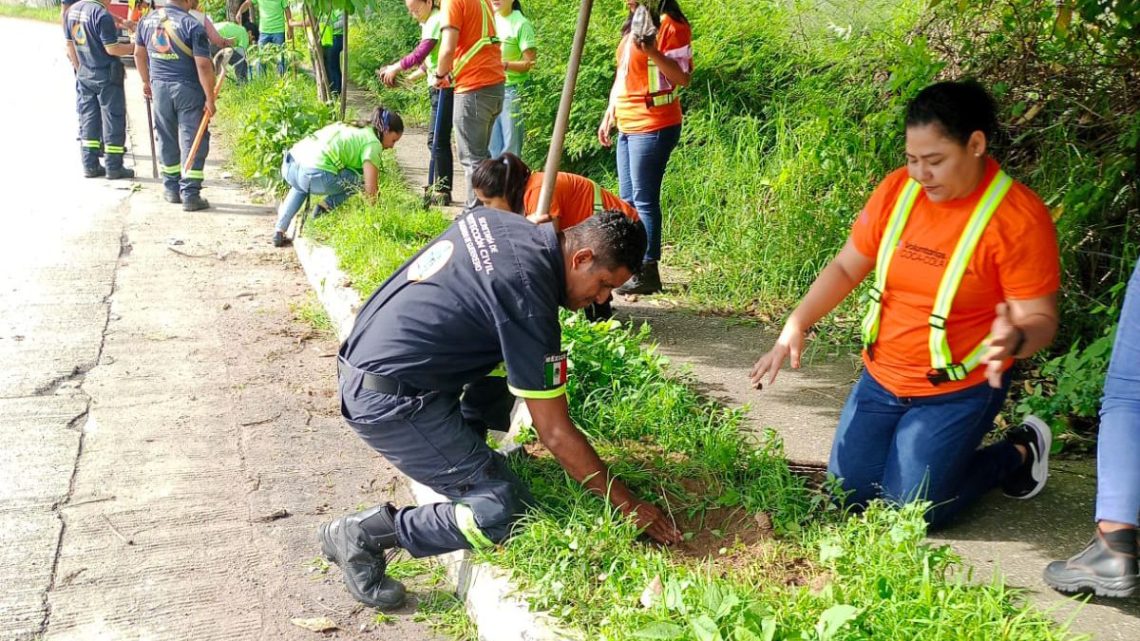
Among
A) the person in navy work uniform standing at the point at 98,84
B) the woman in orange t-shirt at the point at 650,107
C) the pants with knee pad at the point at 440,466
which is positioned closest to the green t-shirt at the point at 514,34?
the woman in orange t-shirt at the point at 650,107

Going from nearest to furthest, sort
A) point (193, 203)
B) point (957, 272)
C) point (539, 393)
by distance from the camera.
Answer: point (539, 393) < point (957, 272) < point (193, 203)

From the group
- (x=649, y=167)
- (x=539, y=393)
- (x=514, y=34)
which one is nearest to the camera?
(x=539, y=393)

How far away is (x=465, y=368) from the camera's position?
11.5ft

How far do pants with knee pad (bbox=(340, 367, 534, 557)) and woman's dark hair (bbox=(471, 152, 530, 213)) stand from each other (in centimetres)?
186

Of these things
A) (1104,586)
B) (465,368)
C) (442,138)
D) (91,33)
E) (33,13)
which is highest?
(91,33)

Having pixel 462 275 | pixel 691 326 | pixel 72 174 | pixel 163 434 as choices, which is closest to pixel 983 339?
pixel 462 275

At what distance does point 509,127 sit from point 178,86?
3.00 m

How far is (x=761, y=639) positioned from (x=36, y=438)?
366 centimetres

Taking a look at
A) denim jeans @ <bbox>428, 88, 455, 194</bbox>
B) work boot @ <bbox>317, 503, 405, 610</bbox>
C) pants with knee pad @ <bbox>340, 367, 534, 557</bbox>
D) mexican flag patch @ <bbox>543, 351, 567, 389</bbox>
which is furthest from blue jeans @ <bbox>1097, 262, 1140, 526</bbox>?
denim jeans @ <bbox>428, 88, 455, 194</bbox>

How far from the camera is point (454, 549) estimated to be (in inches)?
140

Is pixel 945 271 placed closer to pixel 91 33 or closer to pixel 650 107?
pixel 650 107

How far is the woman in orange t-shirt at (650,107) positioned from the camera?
6012 mm

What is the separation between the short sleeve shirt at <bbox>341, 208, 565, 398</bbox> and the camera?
3.24m

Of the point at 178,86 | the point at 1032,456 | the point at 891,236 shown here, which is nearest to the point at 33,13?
the point at 178,86
